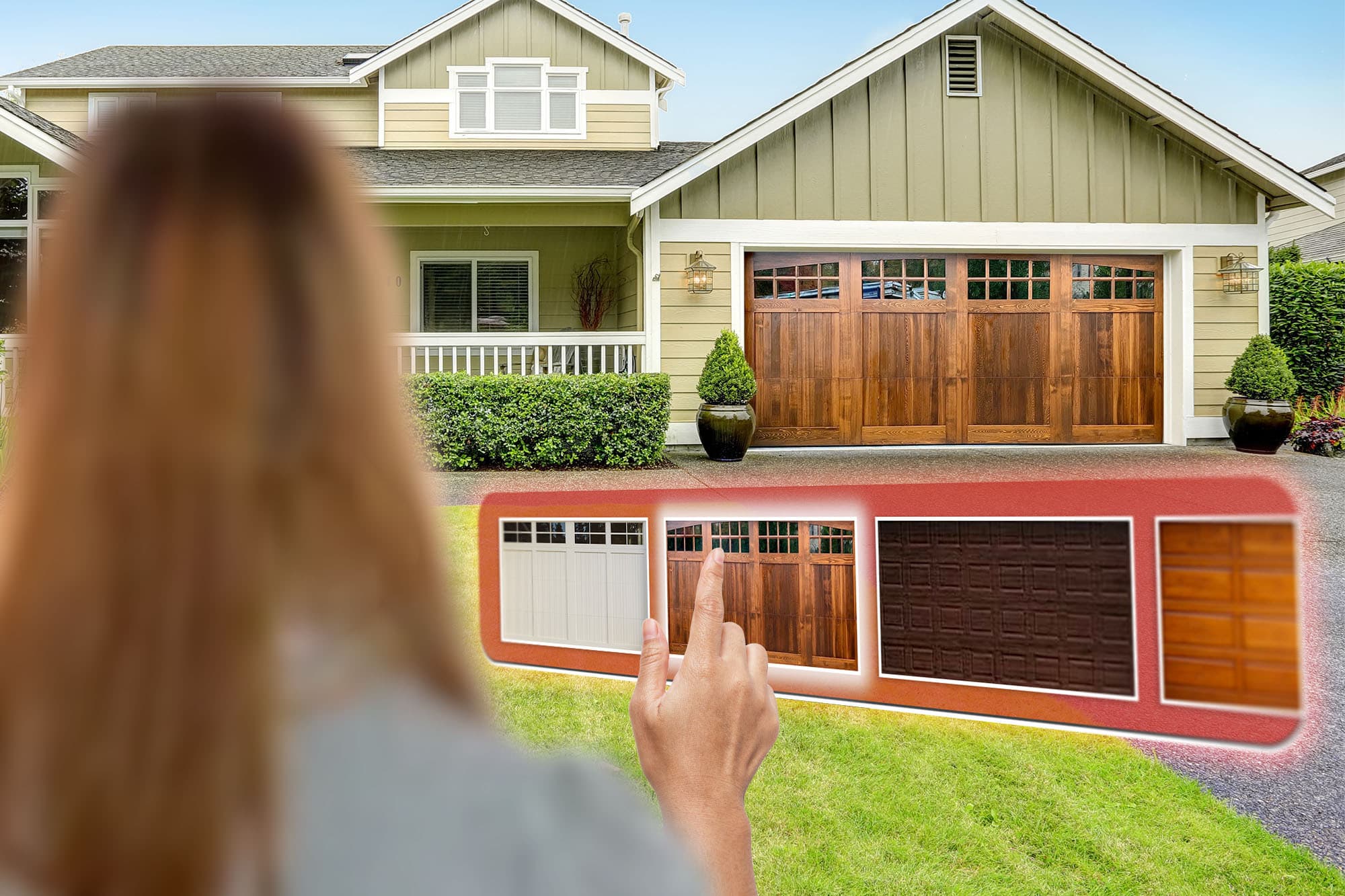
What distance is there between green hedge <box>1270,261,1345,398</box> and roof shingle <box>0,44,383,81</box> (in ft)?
46.8

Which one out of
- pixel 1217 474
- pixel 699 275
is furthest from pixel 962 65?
pixel 1217 474

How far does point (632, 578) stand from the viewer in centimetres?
62

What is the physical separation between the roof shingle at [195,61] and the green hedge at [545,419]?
22.3 feet

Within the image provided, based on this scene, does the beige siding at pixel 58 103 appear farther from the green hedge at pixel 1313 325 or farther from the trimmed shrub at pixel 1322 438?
the green hedge at pixel 1313 325

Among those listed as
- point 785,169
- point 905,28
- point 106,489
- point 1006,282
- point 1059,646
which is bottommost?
point 1059,646

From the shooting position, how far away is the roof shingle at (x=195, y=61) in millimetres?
13555

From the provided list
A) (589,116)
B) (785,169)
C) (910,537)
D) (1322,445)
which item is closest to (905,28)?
(785,169)

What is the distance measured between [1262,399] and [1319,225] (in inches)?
600

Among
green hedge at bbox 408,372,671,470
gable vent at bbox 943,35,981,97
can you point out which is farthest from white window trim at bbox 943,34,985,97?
green hedge at bbox 408,372,671,470

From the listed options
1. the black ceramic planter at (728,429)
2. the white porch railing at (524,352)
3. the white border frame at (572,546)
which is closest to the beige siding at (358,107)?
the white porch railing at (524,352)

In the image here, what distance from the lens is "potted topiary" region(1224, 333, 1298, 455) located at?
9719 mm

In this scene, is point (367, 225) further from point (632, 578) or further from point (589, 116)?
point (589, 116)

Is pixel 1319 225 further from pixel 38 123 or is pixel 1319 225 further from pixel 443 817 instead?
pixel 443 817

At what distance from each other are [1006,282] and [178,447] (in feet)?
36.7
